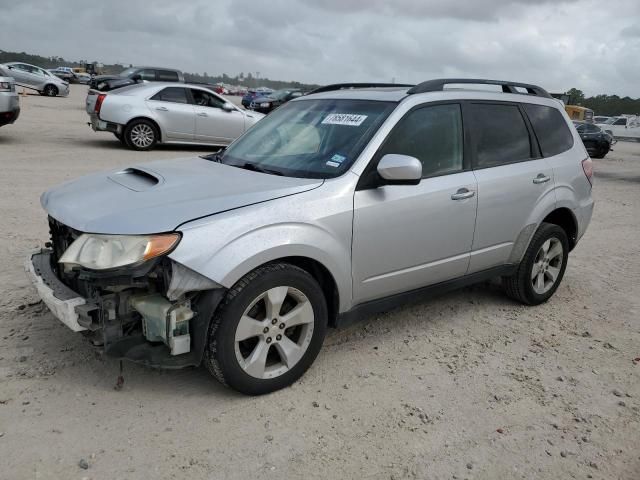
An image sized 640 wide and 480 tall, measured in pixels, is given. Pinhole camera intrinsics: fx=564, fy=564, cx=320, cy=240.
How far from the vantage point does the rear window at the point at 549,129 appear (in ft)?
15.6

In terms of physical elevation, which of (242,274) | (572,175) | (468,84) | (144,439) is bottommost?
(144,439)

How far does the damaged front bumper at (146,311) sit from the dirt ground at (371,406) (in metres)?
0.34

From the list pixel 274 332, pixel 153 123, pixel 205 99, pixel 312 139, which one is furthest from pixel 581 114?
pixel 274 332

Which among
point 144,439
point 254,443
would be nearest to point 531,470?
point 254,443

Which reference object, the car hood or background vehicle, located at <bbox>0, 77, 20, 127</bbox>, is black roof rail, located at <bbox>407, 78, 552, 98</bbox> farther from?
background vehicle, located at <bbox>0, 77, 20, 127</bbox>

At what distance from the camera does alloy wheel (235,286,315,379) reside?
308cm

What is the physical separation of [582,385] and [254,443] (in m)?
2.14

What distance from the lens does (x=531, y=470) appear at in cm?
275

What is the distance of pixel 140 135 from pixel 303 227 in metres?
10.3

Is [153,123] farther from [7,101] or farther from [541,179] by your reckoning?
[541,179]

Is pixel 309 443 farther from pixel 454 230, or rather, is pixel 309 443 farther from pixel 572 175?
pixel 572 175

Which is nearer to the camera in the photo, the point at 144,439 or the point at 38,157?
the point at 144,439

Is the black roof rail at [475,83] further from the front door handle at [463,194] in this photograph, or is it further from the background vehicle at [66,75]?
the background vehicle at [66,75]

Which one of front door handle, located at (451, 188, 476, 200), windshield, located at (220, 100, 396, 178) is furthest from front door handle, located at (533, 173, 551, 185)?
windshield, located at (220, 100, 396, 178)
